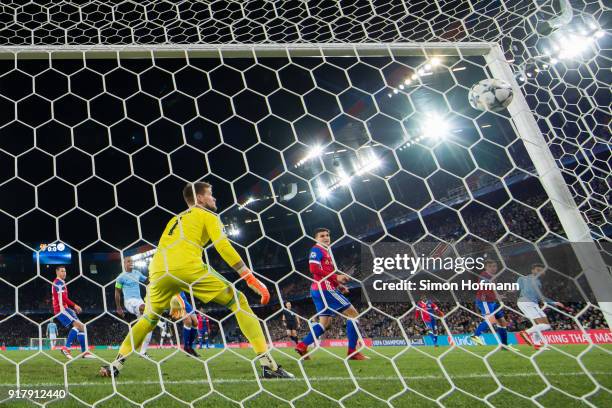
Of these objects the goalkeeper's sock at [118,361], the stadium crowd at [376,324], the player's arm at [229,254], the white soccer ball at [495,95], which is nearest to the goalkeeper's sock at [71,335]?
the stadium crowd at [376,324]

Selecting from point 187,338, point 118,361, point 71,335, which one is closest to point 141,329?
point 118,361

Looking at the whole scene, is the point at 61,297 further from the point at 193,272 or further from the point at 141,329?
the point at 193,272

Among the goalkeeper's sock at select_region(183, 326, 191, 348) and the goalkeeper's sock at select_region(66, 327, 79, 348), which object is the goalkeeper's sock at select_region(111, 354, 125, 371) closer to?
the goalkeeper's sock at select_region(183, 326, 191, 348)

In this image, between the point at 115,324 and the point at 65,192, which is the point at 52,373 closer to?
the point at 65,192

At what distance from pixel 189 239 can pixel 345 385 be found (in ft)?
2.98

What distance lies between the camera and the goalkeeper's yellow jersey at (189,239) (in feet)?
5.08

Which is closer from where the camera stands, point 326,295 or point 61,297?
point 326,295

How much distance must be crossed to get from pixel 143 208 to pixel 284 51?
461 centimetres

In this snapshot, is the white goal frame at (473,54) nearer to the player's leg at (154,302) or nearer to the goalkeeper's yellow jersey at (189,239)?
the goalkeeper's yellow jersey at (189,239)

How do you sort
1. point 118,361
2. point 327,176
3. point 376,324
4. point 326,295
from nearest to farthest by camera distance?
1. point 118,361
2. point 326,295
3. point 376,324
4. point 327,176

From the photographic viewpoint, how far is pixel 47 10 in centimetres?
171

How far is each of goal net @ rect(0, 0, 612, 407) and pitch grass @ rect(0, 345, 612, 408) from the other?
0.02 m

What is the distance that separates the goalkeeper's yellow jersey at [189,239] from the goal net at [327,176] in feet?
0.50

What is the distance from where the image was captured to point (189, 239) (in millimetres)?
1570
